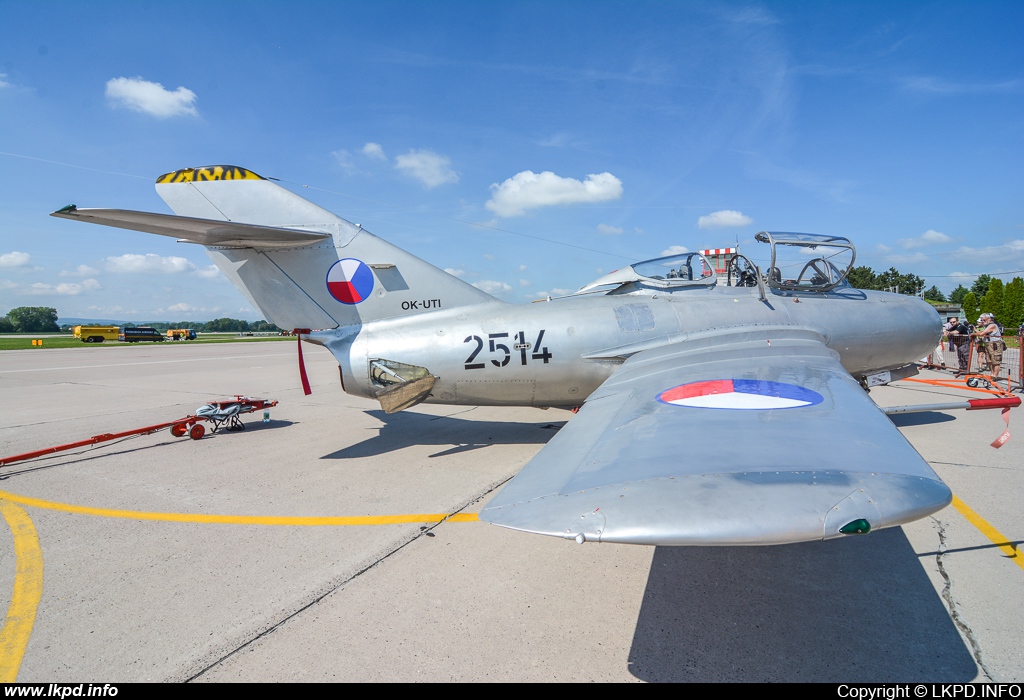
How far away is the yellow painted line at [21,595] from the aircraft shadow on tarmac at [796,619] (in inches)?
133

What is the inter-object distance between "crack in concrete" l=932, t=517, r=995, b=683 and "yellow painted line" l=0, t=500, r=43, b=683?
4997mm

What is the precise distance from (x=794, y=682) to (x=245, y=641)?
2.96 meters

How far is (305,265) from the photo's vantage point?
21.6ft

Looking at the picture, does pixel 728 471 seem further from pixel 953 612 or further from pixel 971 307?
pixel 971 307

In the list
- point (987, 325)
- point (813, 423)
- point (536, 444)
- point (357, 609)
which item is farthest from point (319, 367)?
point (987, 325)

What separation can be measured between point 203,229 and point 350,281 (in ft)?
5.81

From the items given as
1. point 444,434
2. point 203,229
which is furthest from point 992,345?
point 203,229

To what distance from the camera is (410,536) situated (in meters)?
4.06

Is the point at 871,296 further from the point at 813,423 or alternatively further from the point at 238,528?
the point at 238,528

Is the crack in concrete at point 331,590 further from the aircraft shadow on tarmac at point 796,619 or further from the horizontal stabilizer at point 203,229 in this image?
the horizontal stabilizer at point 203,229

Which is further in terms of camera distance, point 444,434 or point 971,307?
point 971,307

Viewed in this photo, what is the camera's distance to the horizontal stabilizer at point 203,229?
4.62m

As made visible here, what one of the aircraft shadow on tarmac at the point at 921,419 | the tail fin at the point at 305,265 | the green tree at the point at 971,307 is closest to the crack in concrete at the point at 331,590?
the tail fin at the point at 305,265

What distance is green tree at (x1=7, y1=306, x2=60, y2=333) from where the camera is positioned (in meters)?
88.3
